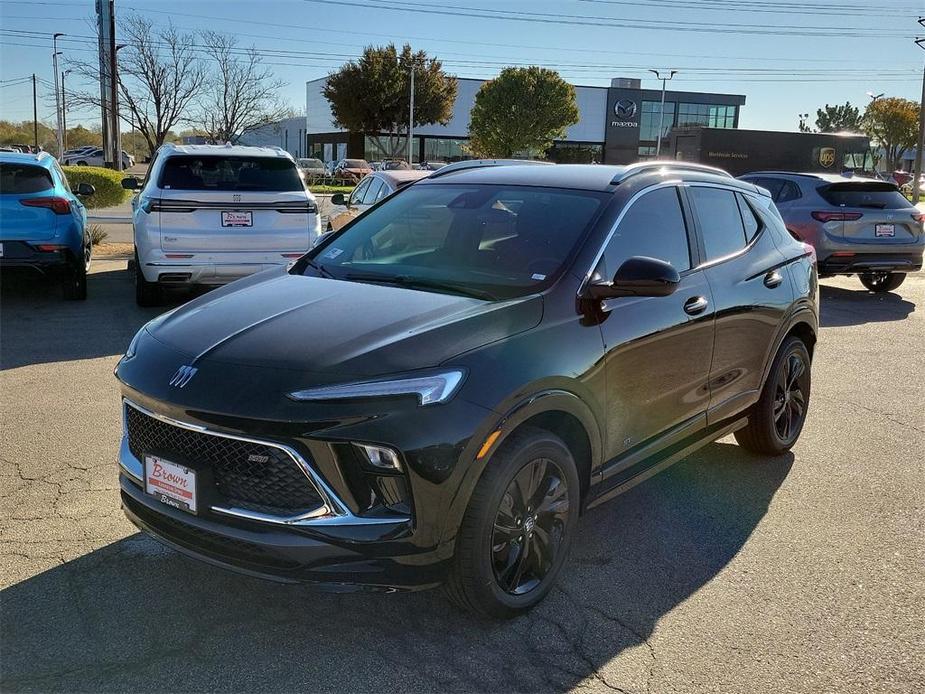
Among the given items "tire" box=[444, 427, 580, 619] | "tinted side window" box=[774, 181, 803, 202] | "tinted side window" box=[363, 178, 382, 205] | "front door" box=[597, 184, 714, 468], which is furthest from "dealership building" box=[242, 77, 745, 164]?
"tire" box=[444, 427, 580, 619]

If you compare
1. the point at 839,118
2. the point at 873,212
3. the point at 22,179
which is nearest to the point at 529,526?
the point at 22,179

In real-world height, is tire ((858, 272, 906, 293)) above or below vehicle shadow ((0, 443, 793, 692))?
above

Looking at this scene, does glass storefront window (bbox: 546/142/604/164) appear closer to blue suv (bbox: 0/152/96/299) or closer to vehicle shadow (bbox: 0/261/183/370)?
vehicle shadow (bbox: 0/261/183/370)

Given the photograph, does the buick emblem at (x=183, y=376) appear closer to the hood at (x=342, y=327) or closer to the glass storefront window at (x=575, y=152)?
the hood at (x=342, y=327)

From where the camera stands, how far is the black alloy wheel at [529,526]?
309 cm

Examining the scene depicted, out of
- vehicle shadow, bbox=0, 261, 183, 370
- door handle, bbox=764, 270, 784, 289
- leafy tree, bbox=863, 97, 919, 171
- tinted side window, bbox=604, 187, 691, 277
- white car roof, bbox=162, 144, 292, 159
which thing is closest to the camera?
tinted side window, bbox=604, 187, 691, 277

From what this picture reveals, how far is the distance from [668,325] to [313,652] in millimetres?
2075

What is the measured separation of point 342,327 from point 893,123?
78.6 meters

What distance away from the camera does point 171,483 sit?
9.77ft

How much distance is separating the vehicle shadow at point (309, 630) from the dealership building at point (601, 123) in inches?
2634

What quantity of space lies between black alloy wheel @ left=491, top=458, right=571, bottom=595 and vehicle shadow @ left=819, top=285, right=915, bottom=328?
Result: 24.8 ft

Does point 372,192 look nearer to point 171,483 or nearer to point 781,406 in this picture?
point 781,406

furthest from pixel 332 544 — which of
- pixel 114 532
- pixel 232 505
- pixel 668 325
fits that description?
pixel 668 325

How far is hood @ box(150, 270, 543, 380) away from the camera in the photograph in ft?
9.52
